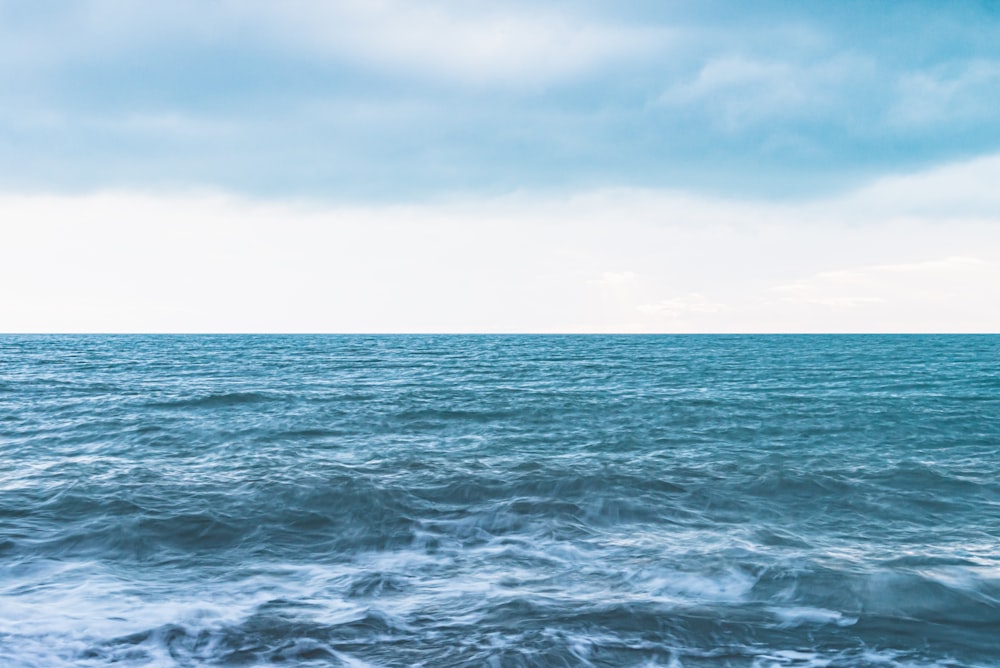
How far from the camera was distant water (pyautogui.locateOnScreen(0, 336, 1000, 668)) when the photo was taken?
7.24 metres

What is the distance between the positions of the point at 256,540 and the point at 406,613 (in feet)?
13.8

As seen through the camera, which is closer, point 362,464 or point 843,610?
point 843,610

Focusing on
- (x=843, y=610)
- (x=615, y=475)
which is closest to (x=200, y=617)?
(x=843, y=610)

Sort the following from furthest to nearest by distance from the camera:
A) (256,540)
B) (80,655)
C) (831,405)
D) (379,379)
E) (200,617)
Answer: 1. (379,379)
2. (831,405)
3. (256,540)
4. (200,617)
5. (80,655)

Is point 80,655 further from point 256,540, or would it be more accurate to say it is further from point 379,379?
point 379,379

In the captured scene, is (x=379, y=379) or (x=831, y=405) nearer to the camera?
(x=831, y=405)

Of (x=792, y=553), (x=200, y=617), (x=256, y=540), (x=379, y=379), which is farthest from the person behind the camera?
(x=379, y=379)

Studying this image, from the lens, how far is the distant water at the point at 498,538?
7238 mm

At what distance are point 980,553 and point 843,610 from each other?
391 centimetres

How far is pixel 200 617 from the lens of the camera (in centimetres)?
771

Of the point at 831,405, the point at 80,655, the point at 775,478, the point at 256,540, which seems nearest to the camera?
the point at 80,655

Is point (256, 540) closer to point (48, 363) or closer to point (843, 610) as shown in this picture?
point (843, 610)

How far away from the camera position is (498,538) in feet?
35.7

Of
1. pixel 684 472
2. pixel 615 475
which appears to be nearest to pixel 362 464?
pixel 615 475
